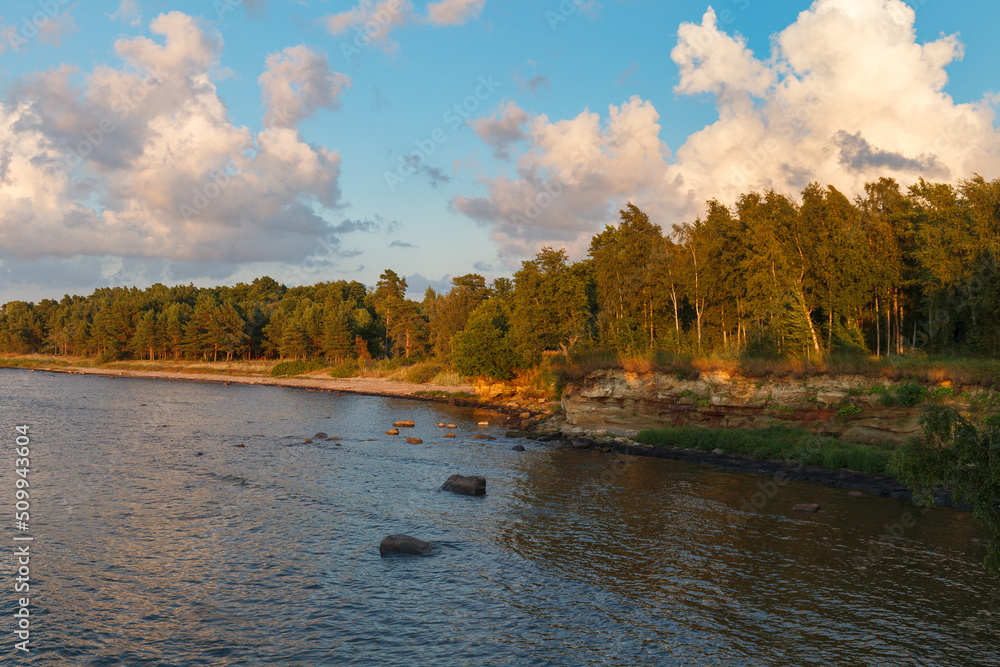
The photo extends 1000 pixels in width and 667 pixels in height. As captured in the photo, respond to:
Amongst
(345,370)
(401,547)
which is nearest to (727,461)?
(401,547)

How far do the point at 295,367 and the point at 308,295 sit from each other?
71.9m

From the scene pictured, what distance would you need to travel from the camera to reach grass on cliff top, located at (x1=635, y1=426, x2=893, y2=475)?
1400 inches

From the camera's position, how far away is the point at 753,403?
4456 cm

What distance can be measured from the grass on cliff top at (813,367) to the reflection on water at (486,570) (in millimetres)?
11384

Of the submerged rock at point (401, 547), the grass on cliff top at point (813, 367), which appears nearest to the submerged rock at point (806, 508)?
the grass on cliff top at point (813, 367)

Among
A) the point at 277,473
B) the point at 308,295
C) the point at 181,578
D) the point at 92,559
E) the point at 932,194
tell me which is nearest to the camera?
the point at 181,578

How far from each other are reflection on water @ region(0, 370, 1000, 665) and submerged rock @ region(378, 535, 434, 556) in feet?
2.01

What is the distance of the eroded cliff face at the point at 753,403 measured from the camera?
3775cm

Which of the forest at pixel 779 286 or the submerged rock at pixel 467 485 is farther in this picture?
the forest at pixel 779 286

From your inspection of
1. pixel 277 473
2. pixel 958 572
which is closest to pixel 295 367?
pixel 277 473

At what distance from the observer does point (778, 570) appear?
2108 cm

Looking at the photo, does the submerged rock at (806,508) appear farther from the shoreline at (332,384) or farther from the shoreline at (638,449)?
the shoreline at (332,384)

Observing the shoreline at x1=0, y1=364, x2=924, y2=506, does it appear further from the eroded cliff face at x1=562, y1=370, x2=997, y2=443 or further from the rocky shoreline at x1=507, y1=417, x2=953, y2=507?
the eroded cliff face at x1=562, y1=370, x2=997, y2=443

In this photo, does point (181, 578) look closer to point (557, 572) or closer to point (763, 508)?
point (557, 572)
